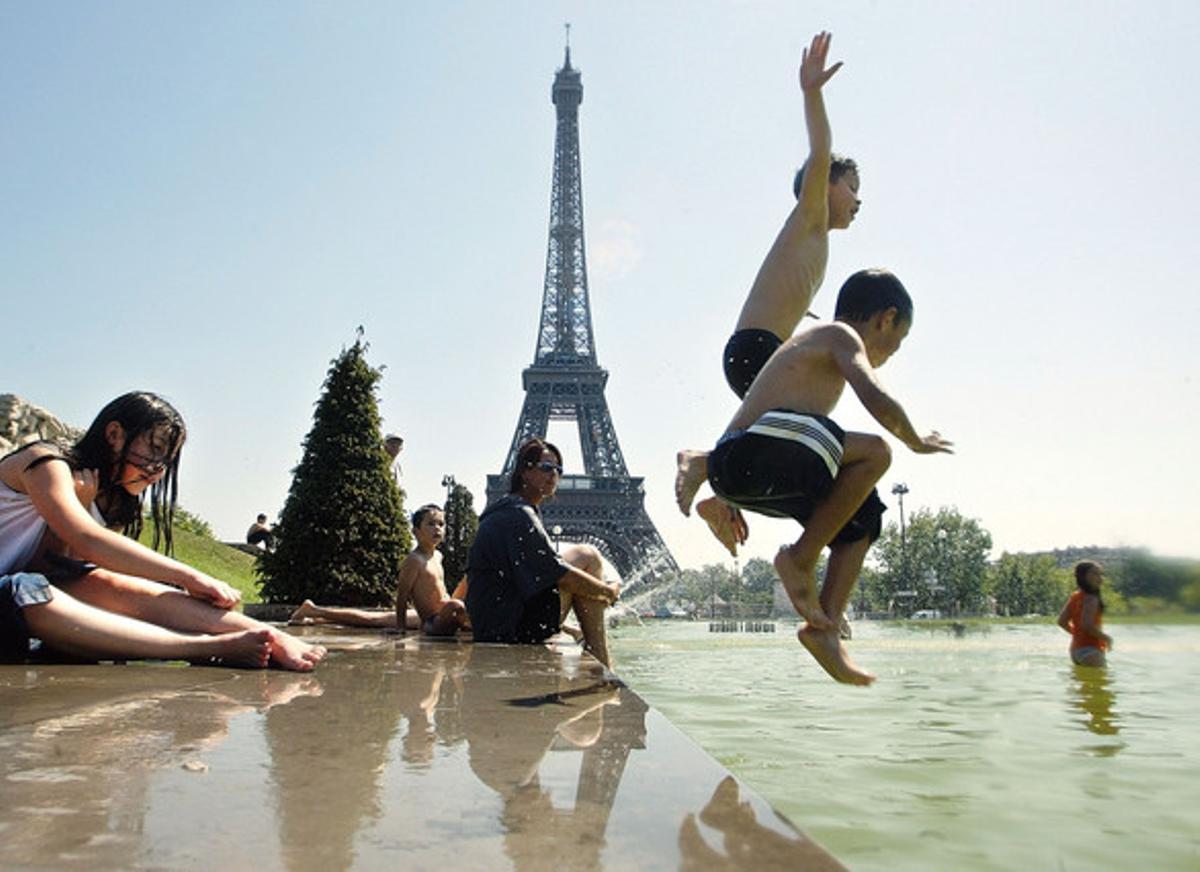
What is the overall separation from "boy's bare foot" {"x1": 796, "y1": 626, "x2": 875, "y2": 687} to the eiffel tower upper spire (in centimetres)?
4814

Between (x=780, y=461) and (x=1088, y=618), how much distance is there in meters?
6.97

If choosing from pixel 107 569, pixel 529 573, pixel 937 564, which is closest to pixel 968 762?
pixel 529 573

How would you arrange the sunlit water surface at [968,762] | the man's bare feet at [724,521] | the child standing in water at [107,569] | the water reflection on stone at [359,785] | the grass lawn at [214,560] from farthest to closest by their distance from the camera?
the grass lawn at [214,560] < the man's bare feet at [724,521] < the child standing in water at [107,569] < the sunlit water surface at [968,762] < the water reflection on stone at [359,785]

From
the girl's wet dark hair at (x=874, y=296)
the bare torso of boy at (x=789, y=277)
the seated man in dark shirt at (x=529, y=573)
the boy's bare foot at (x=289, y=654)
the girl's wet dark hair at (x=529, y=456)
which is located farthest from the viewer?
the girl's wet dark hair at (x=529, y=456)

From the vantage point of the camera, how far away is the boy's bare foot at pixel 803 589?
3035 mm

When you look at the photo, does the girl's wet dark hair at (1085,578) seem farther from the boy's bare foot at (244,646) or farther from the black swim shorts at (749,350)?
the boy's bare foot at (244,646)

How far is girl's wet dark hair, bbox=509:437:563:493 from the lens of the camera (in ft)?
17.1

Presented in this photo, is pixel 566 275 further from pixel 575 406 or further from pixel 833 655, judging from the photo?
pixel 833 655

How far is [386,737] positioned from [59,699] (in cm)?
94

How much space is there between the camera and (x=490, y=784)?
1418 mm

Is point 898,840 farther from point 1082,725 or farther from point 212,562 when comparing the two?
point 212,562

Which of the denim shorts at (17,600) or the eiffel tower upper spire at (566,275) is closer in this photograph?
the denim shorts at (17,600)

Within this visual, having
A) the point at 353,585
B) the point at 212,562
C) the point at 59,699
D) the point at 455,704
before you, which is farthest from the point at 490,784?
the point at 212,562

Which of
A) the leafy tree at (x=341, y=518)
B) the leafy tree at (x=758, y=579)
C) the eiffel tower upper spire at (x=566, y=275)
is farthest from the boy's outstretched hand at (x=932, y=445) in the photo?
the leafy tree at (x=758, y=579)
